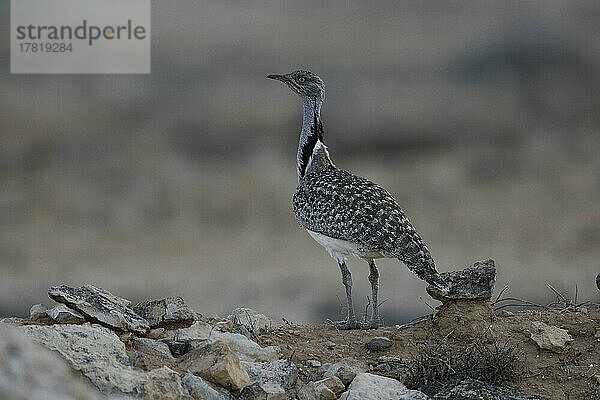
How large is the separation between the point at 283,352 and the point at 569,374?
205 centimetres

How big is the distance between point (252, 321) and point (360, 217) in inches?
49.8

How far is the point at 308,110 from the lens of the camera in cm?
1159

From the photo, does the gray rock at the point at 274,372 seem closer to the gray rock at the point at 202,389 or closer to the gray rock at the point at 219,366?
the gray rock at the point at 219,366

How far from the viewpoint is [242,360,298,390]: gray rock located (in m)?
7.55

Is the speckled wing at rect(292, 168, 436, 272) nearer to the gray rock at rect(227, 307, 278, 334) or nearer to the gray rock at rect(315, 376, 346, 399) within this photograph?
the gray rock at rect(227, 307, 278, 334)

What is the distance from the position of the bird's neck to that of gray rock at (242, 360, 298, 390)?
3.74 m

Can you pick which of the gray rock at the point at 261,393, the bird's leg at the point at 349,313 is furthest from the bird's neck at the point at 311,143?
the gray rock at the point at 261,393

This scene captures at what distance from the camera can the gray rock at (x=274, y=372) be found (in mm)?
7547

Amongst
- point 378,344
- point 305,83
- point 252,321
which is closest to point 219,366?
point 378,344

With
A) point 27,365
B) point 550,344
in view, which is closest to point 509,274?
point 550,344

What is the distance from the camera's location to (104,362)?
7.14m

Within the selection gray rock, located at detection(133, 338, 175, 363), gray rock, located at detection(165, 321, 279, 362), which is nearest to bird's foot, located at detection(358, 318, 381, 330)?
gray rock, located at detection(165, 321, 279, 362)

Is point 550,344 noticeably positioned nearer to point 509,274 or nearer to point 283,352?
point 283,352

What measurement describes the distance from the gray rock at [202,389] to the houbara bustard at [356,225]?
7.79 feet
